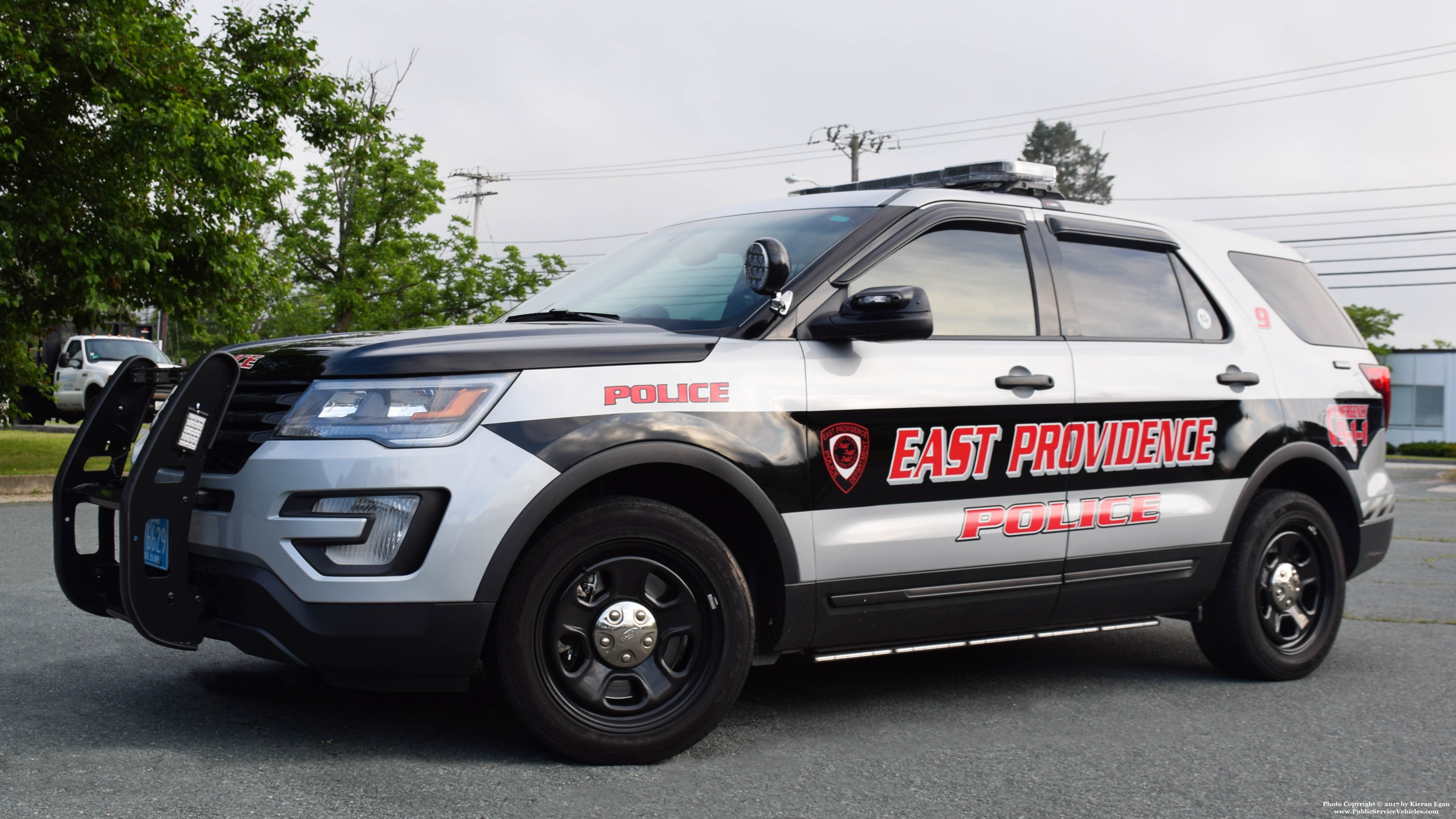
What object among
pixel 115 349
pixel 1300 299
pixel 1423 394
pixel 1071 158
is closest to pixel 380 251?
pixel 115 349

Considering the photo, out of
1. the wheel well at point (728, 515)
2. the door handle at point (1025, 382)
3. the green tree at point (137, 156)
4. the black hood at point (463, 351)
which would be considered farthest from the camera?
the green tree at point (137, 156)

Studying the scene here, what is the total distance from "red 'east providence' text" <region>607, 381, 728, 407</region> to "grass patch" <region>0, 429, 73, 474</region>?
9225 millimetres

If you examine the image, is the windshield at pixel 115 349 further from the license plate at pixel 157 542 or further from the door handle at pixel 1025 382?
the door handle at pixel 1025 382

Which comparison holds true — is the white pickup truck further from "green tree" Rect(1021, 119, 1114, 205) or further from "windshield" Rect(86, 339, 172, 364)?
"green tree" Rect(1021, 119, 1114, 205)

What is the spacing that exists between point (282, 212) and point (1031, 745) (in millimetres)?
13007

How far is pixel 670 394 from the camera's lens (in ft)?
12.3

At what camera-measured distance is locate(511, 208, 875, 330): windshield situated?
167 inches

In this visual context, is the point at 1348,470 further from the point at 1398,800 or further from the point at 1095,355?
the point at 1398,800

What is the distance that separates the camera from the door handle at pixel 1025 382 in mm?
4383

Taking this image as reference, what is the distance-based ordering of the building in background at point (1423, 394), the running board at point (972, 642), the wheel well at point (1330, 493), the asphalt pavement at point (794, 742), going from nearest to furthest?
the asphalt pavement at point (794, 742) → the running board at point (972, 642) → the wheel well at point (1330, 493) → the building in background at point (1423, 394)

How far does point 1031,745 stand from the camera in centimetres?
410

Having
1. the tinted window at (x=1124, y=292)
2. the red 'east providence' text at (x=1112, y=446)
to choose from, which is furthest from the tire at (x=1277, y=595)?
the tinted window at (x=1124, y=292)

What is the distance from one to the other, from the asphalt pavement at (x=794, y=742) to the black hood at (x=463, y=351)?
968 millimetres

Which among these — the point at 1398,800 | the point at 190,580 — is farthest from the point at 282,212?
the point at 1398,800
